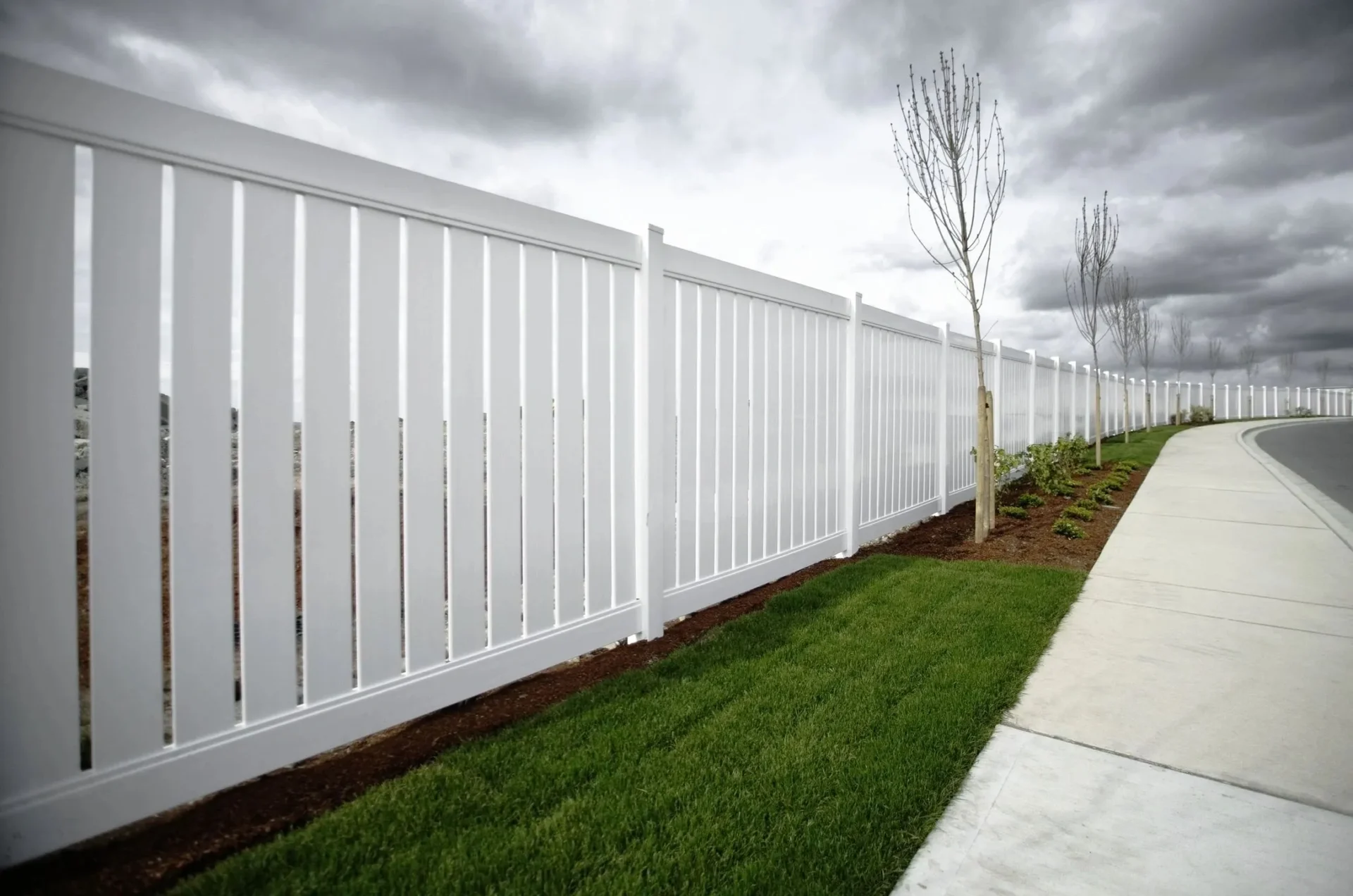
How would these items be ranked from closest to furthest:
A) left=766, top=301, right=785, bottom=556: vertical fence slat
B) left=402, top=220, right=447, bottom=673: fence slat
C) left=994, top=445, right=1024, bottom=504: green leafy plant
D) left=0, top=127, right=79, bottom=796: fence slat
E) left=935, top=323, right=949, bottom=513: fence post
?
1. left=0, top=127, right=79, bottom=796: fence slat
2. left=402, top=220, right=447, bottom=673: fence slat
3. left=766, top=301, right=785, bottom=556: vertical fence slat
4. left=994, top=445, right=1024, bottom=504: green leafy plant
5. left=935, top=323, right=949, bottom=513: fence post

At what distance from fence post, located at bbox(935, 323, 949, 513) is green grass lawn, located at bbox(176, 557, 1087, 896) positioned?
3.64 metres

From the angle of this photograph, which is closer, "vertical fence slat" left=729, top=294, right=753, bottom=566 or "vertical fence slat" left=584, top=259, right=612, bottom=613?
"vertical fence slat" left=584, top=259, right=612, bottom=613

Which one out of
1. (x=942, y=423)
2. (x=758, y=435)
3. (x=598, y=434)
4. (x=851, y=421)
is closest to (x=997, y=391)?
(x=942, y=423)

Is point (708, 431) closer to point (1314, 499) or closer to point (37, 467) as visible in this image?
point (37, 467)

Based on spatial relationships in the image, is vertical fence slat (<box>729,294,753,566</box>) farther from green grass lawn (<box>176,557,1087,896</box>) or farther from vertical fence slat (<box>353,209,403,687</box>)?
vertical fence slat (<box>353,209,403,687</box>)

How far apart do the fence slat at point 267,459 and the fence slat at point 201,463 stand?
5 cm

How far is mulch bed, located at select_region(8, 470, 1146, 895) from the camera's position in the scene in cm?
A: 164

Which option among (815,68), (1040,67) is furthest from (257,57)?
(1040,67)

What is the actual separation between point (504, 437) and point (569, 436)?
37cm

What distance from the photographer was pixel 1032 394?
10.6 metres

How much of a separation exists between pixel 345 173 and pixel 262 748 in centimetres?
184

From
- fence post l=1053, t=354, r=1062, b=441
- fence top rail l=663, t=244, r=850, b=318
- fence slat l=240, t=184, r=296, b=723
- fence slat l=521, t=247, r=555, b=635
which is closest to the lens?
fence slat l=240, t=184, r=296, b=723

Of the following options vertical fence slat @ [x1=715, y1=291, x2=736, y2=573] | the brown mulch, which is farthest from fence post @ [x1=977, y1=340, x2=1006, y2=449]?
vertical fence slat @ [x1=715, y1=291, x2=736, y2=573]

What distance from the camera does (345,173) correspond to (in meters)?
2.12
